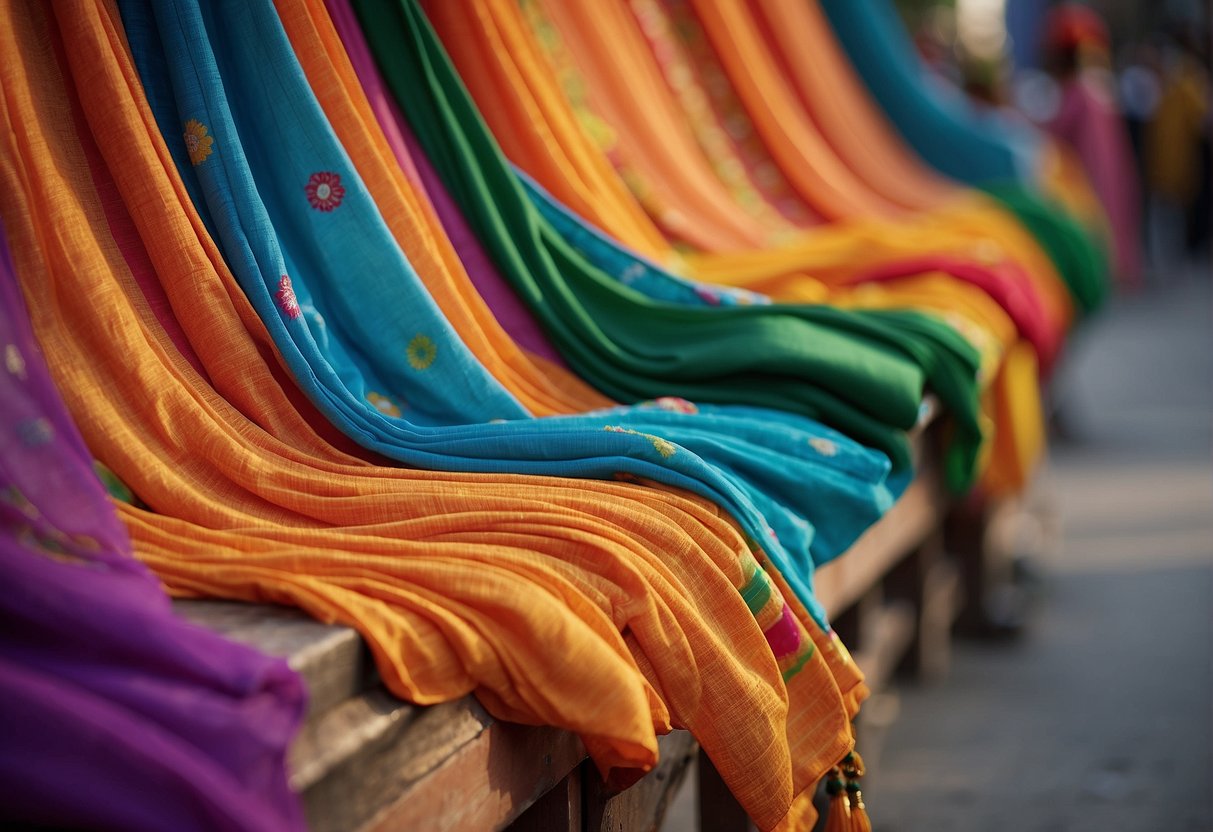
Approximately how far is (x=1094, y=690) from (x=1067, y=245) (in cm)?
128

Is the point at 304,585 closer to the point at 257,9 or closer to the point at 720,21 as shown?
the point at 257,9

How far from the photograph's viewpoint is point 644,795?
5.06 feet

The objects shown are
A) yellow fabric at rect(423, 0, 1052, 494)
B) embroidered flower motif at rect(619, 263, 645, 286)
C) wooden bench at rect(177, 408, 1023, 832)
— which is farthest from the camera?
yellow fabric at rect(423, 0, 1052, 494)

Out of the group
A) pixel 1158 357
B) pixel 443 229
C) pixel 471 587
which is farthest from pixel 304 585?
pixel 1158 357

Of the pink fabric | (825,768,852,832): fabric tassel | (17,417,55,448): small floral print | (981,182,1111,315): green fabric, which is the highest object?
(17,417,55,448): small floral print

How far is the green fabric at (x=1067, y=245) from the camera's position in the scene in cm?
367

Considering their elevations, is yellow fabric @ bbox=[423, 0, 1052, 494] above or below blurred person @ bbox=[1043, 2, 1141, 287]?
above

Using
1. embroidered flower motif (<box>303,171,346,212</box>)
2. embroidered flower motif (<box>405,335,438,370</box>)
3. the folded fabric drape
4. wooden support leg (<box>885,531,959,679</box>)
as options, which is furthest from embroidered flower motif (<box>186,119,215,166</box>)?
the folded fabric drape

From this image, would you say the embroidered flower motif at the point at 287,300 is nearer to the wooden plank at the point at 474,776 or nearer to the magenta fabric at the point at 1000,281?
the wooden plank at the point at 474,776

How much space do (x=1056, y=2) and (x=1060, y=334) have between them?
967cm

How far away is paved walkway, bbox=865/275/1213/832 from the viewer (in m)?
2.36

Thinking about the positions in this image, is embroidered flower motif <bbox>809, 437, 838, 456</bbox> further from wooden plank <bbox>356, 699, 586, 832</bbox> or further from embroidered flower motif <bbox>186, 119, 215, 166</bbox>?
embroidered flower motif <bbox>186, 119, 215, 166</bbox>

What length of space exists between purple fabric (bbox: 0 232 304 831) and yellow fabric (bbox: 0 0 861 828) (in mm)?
125

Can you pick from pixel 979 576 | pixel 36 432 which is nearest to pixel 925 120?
pixel 979 576
